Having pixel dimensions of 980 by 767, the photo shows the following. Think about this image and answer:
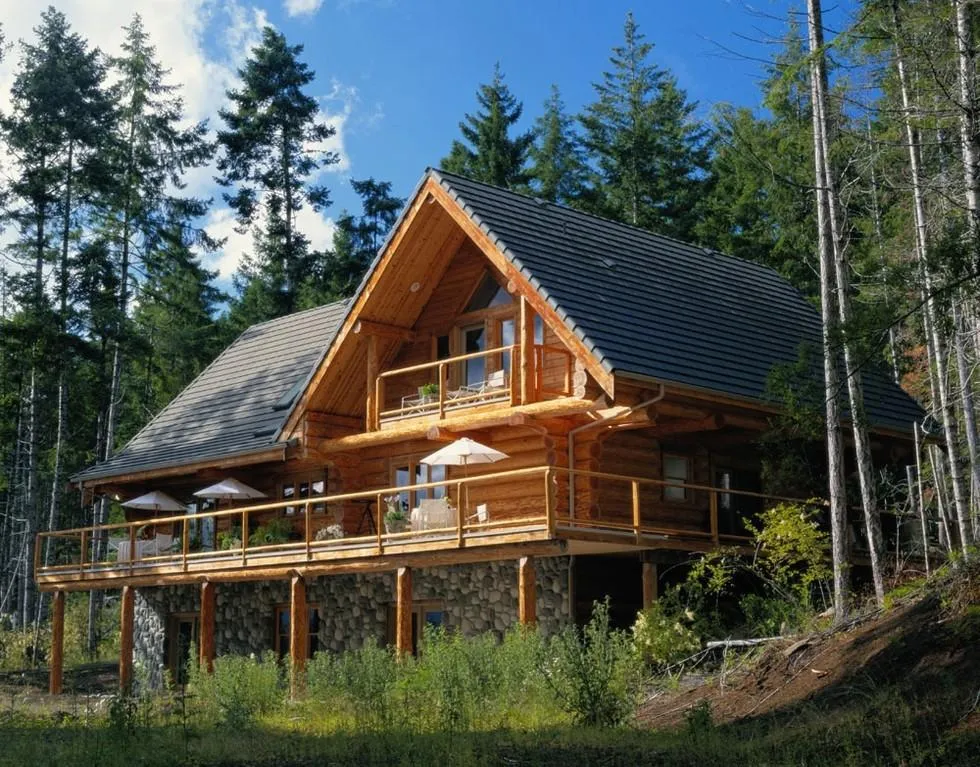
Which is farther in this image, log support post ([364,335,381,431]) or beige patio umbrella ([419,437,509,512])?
log support post ([364,335,381,431])

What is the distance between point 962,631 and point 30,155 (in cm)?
3187

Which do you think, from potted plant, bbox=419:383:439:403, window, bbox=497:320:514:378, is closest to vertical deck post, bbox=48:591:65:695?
potted plant, bbox=419:383:439:403

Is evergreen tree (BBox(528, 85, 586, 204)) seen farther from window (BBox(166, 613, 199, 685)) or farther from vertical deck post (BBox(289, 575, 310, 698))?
vertical deck post (BBox(289, 575, 310, 698))

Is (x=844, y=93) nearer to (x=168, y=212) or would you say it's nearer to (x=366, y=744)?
(x=366, y=744)

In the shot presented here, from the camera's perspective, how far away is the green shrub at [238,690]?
700 inches

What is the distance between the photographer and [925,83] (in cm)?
1648

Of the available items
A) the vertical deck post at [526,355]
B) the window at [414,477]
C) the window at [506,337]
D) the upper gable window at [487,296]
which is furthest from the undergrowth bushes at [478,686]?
the upper gable window at [487,296]

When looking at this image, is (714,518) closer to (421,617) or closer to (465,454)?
(465,454)

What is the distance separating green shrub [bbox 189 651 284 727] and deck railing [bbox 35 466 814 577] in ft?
10.7

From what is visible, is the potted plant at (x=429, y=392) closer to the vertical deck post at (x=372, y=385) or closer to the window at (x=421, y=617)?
the vertical deck post at (x=372, y=385)

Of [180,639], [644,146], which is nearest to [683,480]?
[180,639]

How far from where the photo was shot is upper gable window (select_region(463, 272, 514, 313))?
24203mm

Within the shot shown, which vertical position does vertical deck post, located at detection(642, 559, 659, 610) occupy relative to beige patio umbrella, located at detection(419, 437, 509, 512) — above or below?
below

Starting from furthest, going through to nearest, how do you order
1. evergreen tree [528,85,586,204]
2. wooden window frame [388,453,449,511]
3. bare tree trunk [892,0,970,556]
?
evergreen tree [528,85,586,204] → wooden window frame [388,453,449,511] → bare tree trunk [892,0,970,556]
